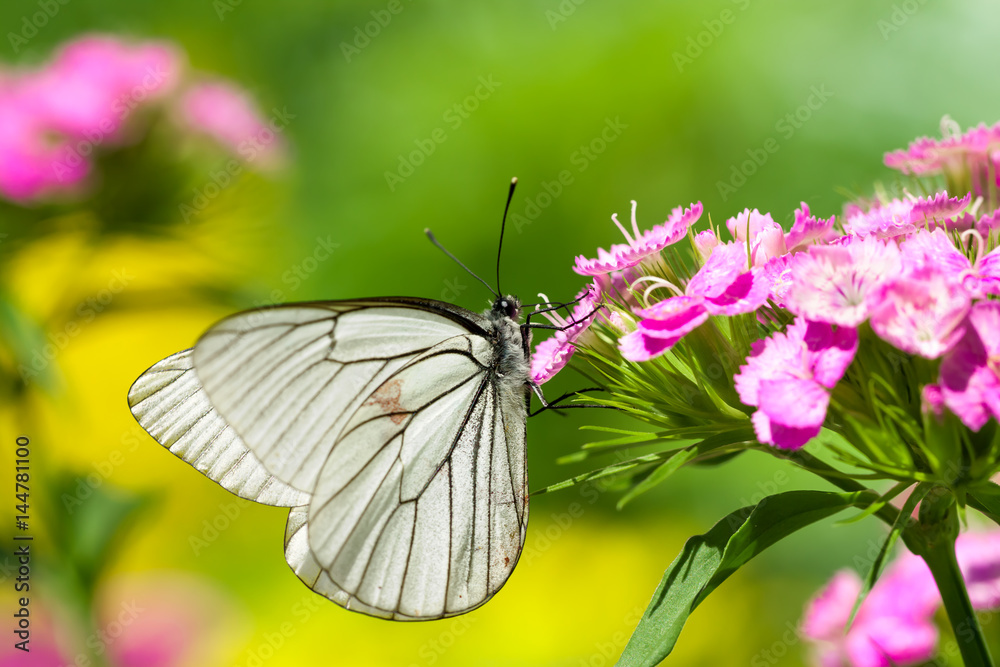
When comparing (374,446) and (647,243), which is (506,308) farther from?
(647,243)

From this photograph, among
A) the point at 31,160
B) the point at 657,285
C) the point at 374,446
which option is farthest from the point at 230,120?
the point at 657,285

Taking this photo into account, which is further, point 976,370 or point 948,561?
point 948,561

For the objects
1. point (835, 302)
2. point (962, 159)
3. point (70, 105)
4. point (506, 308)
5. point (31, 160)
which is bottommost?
point (31, 160)

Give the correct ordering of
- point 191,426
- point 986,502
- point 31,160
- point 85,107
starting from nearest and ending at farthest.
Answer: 1. point 986,502
2. point 191,426
3. point 31,160
4. point 85,107

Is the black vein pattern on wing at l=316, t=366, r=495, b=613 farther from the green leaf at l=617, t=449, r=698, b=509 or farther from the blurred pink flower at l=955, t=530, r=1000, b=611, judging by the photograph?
the blurred pink flower at l=955, t=530, r=1000, b=611

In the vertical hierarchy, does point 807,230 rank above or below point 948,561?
above

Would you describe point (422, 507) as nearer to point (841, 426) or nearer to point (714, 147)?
point (841, 426)

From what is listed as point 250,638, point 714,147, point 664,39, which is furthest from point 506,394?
point 664,39
